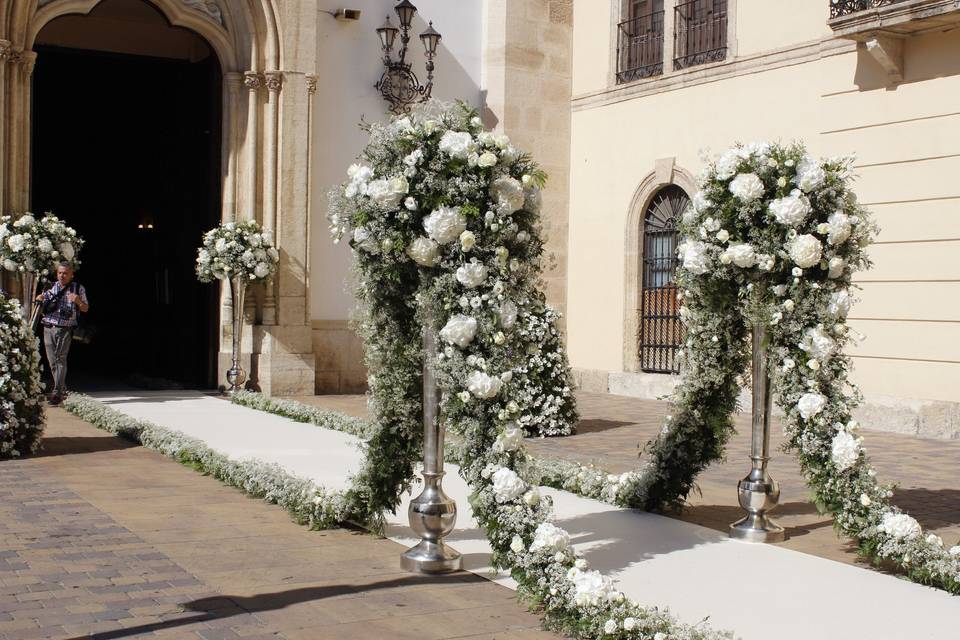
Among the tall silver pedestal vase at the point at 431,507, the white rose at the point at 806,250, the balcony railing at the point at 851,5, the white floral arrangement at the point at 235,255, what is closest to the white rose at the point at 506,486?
the tall silver pedestal vase at the point at 431,507

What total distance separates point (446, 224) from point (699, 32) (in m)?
11.2

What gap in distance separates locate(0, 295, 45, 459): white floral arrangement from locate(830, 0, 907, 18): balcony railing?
9.43 meters

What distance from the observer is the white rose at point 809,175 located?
6258mm

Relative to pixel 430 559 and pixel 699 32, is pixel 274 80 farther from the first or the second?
pixel 430 559

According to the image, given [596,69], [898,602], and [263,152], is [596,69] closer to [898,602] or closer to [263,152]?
[263,152]

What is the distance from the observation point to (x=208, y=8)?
591 inches

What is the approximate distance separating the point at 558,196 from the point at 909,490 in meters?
10.1

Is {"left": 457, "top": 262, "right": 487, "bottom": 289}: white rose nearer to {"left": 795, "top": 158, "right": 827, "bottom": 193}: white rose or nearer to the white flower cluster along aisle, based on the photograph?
the white flower cluster along aisle

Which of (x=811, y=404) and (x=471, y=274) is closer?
(x=471, y=274)

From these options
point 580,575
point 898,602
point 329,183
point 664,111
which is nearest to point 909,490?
point 898,602

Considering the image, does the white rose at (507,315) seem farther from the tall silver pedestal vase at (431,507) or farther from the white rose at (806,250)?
the white rose at (806,250)

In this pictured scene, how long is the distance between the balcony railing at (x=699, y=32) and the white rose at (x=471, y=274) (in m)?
10.8

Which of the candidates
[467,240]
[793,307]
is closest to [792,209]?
[793,307]

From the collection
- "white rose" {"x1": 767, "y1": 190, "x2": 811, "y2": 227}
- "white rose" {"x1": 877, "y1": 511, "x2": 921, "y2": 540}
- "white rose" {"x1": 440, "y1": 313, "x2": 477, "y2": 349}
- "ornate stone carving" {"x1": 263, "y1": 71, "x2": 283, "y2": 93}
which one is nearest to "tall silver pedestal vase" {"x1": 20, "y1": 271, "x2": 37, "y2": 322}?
"ornate stone carving" {"x1": 263, "y1": 71, "x2": 283, "y2": 93}
